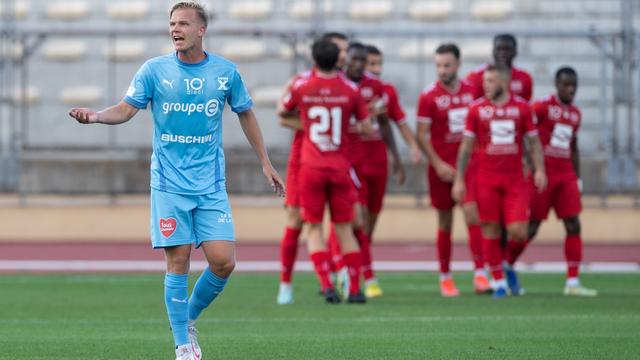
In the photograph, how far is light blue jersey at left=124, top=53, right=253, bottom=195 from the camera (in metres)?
6.78

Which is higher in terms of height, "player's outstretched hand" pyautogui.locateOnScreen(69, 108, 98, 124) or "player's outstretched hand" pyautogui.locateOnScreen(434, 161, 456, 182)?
"player's outstretched hand" pyautogui.locateOnScreen(69, 108, 98, 124)

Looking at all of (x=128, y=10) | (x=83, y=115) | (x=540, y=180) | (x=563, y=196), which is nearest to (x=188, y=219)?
(x=83, y=115)

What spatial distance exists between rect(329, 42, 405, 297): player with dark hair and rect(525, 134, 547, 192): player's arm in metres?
1.52

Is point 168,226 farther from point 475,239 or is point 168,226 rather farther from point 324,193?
point 475,239

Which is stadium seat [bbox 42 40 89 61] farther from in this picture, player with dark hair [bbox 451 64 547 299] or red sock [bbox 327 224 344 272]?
player with dark hair [bbox 451 64 547 299]

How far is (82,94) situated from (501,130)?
10036mm

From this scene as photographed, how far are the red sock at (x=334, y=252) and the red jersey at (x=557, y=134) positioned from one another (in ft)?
7.22

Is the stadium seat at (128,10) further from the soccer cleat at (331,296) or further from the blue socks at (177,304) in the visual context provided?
the blue socks at (177,304)

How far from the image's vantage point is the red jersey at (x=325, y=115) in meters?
10.8

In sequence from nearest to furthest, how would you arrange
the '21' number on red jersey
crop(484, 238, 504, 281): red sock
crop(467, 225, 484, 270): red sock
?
the '21' number on red jersey, crop(484, 238, 504, 281): red sock, crop(467, 225, 484, 270): red sock

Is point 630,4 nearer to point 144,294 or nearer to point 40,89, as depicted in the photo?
point 40,89

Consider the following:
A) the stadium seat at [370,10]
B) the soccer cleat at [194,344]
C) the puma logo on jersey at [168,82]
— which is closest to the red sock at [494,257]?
the soccer cleat at [194,344]

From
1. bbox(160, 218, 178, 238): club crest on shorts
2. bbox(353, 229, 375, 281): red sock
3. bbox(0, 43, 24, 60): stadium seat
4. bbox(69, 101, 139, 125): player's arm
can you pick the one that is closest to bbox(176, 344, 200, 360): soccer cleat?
bbox(160, 218, 178, 238): club crest on shorts

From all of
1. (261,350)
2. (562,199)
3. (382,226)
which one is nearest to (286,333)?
(261,350)
